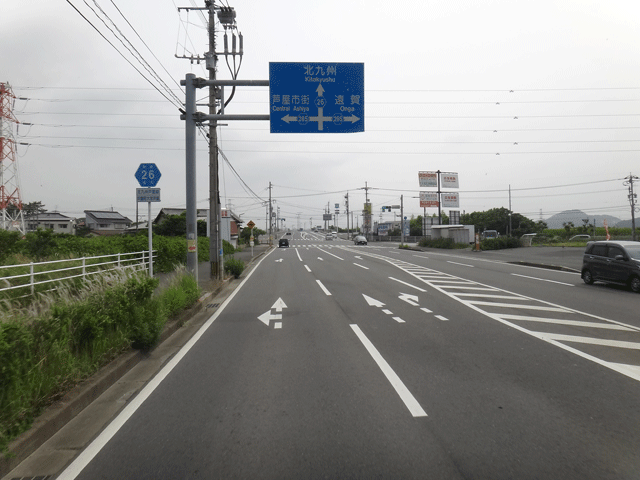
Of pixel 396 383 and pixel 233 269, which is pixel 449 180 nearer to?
pixel 233 269

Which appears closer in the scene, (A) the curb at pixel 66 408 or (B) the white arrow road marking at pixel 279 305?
(A) the curb at pixel 66 408

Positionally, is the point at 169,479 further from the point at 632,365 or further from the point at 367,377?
the point at 632,365

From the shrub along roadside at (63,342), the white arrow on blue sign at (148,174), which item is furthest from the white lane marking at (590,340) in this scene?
the white arrow on blue sign at (148,174)

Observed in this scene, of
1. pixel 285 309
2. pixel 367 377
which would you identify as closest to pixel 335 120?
pixel 285 309

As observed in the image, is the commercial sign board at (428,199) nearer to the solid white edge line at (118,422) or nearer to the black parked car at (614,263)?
the black parked car at (614,263)

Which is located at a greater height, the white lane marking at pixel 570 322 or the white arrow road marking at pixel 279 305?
the white lane marking at pixel 570 322

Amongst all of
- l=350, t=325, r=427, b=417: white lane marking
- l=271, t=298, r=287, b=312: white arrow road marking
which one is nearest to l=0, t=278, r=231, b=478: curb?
l=350, t=325, r=427, b=417: white lane marking

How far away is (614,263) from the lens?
13.4 meters

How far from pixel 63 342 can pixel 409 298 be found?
9.02 metres

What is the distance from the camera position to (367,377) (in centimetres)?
523

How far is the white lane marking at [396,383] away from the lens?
13.8ft

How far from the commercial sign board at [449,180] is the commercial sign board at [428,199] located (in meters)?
1.71

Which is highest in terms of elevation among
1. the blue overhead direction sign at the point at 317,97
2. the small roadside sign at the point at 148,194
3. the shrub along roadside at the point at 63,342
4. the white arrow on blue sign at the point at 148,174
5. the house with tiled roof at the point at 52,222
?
the blue overhead direction sign at the point at 317,97

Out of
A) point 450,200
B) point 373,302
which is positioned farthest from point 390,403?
point 450,200
